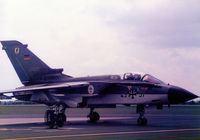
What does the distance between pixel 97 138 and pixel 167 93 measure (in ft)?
21.8

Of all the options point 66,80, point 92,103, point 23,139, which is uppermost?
point 66,80

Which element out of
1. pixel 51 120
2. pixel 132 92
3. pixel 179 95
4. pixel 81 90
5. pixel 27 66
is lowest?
pixel 51 120

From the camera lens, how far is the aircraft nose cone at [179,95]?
637 inches

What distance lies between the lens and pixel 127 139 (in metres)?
10.5

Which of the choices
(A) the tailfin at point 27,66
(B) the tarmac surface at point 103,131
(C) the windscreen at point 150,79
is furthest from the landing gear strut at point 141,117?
(A) the tailfin at point 27,66

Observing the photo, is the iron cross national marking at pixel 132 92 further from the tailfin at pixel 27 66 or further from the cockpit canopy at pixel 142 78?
the tailfin at pixel 27 66

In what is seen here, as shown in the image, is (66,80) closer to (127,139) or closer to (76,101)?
(76,101)

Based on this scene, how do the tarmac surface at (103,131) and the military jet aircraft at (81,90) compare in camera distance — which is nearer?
the tarmac surface at (103,131)

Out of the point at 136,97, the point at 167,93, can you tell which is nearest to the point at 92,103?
the point at 136,97

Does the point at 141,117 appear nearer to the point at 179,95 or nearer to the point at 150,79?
the point at 150,79

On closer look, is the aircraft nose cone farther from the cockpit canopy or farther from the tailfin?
the tailfin

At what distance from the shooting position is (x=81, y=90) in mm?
19375

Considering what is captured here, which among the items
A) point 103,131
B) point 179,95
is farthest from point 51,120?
point 179,95

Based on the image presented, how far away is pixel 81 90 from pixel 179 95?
5.69 m
